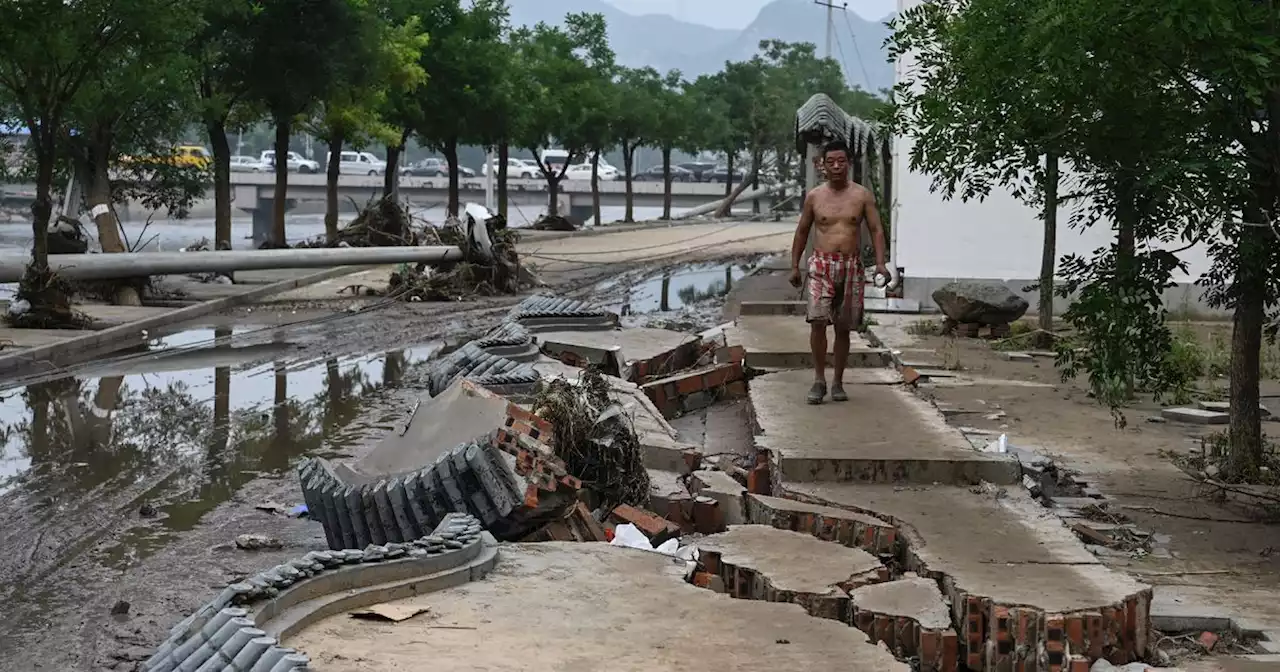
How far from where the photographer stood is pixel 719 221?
216ft

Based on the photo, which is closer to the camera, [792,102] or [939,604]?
[939,604]

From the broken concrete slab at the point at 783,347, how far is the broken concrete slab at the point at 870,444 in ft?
6.39

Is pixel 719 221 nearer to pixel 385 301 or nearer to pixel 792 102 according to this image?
pixel 792 102

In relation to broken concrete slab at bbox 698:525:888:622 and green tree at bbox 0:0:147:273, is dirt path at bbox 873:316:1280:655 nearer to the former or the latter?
broken concrete slab at bbox 698:525:888:622

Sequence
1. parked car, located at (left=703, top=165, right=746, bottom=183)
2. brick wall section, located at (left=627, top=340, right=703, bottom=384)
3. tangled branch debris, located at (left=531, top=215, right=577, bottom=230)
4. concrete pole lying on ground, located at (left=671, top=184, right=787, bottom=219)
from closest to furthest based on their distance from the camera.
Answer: brick wall section, located at (left=627, top=340, right=703, bottom=384), tangled branch debris, located at (left=531, top=215, right=577, bottom=230), concrete pole lying on ground, located at (left=671, top=184, right=787, bottom=219), parked car, located at (left=703, top=165, right=746, bottom=183)

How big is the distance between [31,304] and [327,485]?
12.4m

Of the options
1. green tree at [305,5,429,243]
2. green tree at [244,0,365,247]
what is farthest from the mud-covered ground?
green tree at [305,5,429,243]

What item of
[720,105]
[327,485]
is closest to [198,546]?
[327,485]

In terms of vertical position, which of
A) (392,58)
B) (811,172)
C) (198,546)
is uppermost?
(392,58)

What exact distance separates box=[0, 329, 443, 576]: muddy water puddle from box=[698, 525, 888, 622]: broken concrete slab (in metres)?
3.26

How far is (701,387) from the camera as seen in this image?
12820 mm

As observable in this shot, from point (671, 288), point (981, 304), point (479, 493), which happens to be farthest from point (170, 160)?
point (479, 493)

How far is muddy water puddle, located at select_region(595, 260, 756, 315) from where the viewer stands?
24.5 m

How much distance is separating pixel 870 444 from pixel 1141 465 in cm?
245
